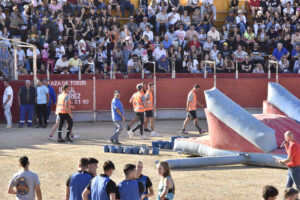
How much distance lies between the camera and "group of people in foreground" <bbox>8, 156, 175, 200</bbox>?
7.67 m

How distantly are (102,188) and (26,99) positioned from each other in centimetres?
1414

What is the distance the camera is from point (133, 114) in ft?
77.4

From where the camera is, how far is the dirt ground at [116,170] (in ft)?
38.7

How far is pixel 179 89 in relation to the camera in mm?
24031

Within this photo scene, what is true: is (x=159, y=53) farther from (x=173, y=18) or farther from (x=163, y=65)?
(x=173, y=18)

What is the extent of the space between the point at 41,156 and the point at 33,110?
19.8 feet

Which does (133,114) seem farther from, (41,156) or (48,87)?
(41,156)

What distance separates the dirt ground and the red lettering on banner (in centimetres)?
330

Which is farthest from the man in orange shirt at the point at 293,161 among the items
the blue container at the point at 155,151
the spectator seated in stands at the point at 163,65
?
the spectator seated in stands at the point at 163,65

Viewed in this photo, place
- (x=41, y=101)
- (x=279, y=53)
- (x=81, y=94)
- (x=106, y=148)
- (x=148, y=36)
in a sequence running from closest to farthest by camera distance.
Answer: (x=106, y=148) < (x=41, y=101) < (x=81, y=94) < (x=148, y=36) < (x=279, y=53)

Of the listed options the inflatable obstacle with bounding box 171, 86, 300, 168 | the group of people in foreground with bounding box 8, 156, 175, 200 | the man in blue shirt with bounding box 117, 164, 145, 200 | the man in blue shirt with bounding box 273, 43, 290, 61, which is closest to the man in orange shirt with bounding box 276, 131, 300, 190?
the inflatable obstacle with bounding box 171, 86, 300, 168

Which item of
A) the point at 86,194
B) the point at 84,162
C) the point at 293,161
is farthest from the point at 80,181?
the point at 293,161

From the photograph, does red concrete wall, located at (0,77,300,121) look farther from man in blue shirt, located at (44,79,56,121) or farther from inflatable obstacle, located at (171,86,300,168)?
inflatable obstacle, located at (171,86,300,168)

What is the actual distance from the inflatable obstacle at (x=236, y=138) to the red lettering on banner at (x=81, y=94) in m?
7.86
